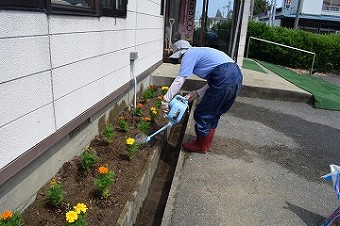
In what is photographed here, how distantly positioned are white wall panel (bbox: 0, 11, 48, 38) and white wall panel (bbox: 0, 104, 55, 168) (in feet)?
2.11

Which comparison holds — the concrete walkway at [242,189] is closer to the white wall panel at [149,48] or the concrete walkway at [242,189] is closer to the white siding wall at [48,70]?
the white siding wall at [48,70]

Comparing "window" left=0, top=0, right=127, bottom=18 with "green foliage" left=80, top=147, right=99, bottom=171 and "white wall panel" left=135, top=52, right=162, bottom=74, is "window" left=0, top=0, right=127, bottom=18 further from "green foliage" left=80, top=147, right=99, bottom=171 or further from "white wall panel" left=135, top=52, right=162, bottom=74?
"green foliage" left=80, top=147, right=99, bottom=171

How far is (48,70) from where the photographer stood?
8.73ft

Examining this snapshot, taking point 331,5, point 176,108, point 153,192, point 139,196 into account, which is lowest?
point 153,192

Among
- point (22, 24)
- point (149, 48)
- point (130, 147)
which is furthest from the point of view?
point (149, 48)

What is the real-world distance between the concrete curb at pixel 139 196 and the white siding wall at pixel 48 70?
990 mm

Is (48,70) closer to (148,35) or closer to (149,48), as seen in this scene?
(148,35)

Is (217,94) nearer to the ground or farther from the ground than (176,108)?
farther from the ground

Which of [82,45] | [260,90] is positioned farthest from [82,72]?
[260,90]

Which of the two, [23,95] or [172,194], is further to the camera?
[172,194]

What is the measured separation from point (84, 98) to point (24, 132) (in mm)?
1137

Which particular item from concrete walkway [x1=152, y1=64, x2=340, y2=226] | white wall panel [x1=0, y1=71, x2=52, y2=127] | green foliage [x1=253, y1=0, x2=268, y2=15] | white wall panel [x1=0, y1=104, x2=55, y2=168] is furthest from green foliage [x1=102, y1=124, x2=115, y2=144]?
green foliage [x1=253, y1=0, x2=268, y2=15]

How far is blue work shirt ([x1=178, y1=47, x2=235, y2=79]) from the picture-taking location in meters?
3.71

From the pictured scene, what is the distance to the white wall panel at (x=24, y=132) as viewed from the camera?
2199mm
